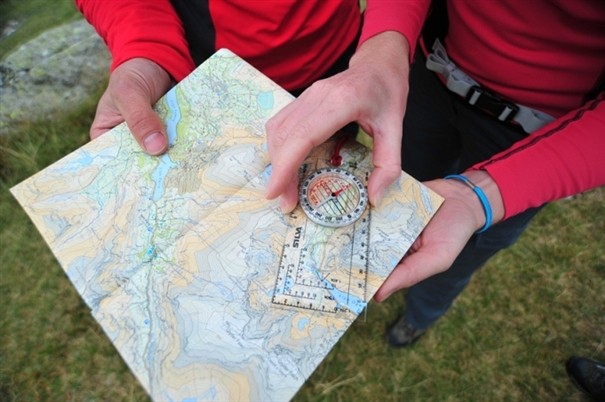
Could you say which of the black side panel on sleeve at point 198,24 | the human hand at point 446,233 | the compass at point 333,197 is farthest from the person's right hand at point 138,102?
the human hand at point 446,233

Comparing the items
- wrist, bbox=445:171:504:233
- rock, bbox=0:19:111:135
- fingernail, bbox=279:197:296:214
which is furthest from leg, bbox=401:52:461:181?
rock, bbox=0:19:111:135

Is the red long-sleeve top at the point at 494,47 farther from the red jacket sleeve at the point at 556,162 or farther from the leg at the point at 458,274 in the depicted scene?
the leg at the point at 458,274

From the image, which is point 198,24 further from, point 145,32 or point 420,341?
point 420,341

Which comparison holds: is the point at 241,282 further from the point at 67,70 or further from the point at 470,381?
the point at 67,70

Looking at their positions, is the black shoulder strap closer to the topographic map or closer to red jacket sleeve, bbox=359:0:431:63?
red jacket sleeve, bbox=359:0:431:63

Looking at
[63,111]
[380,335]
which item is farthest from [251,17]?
[63,111]

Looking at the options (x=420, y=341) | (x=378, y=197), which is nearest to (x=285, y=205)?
(x=378, y=197)
